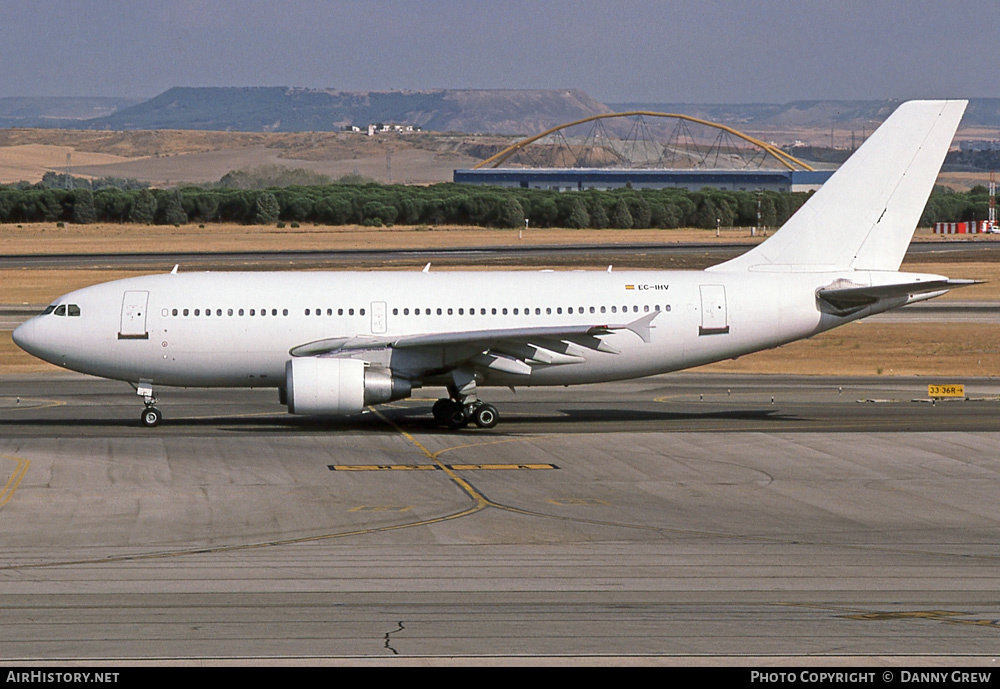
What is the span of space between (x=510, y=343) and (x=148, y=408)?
1046 centimetres

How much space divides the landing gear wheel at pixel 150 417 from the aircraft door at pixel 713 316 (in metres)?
15.5

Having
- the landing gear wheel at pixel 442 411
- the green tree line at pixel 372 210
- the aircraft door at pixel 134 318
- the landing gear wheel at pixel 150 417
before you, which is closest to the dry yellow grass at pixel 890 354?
the landing gear wheel at pixel 442 411

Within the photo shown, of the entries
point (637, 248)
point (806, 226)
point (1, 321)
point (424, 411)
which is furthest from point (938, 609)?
point (637, 248)

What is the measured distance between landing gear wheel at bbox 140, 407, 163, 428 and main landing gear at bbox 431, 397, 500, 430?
8.04 metres

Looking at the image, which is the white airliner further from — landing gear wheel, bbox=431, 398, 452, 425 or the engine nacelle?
the engine nacelle

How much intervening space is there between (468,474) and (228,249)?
80.8 meters

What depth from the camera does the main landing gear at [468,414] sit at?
1414 inches

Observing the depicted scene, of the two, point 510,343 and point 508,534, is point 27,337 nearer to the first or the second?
point 510,343

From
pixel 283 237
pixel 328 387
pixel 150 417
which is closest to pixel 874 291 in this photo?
pixel 328 387

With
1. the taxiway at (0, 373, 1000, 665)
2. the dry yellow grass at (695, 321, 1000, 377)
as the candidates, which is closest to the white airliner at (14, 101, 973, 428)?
the taxiway at (0, 373, 1000, 665)

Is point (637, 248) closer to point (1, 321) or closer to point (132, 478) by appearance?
point (1, 321)

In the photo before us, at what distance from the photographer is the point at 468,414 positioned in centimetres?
3597

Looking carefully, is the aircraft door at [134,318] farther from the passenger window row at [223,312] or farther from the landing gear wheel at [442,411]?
the landing gear wheel at [442,411]

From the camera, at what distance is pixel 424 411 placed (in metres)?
40.4
